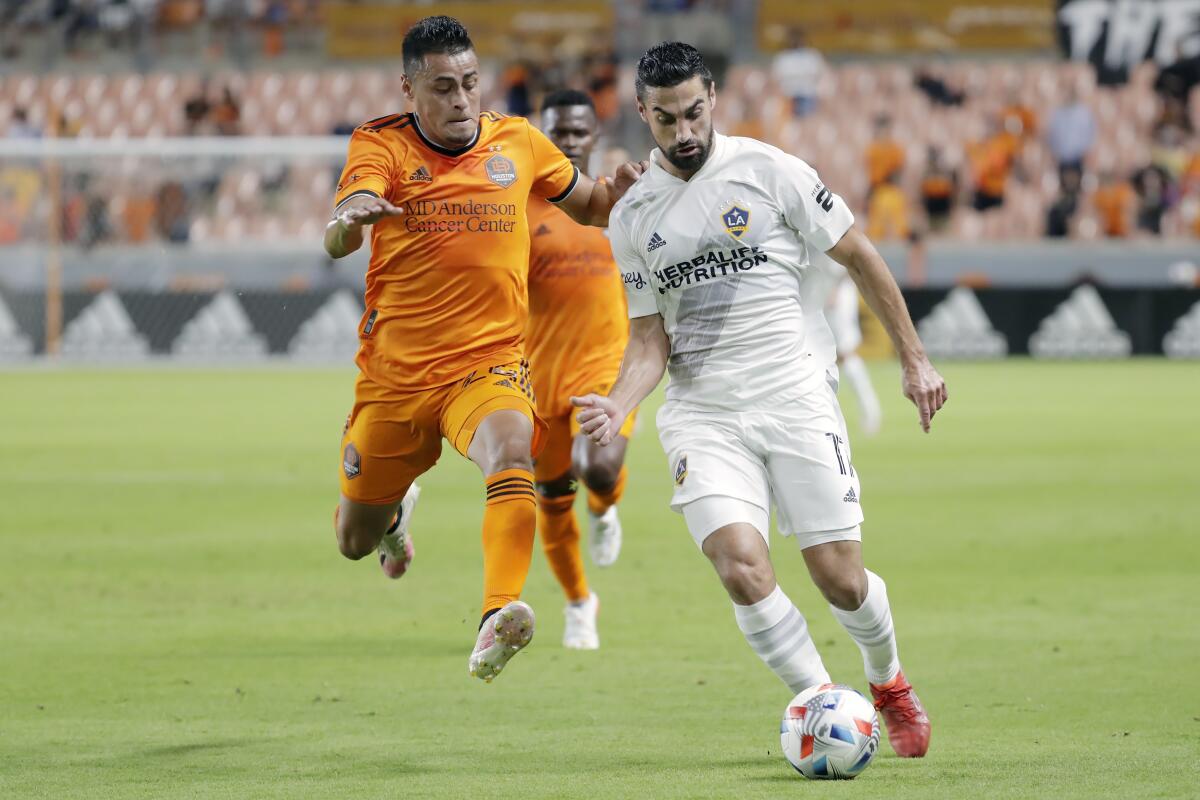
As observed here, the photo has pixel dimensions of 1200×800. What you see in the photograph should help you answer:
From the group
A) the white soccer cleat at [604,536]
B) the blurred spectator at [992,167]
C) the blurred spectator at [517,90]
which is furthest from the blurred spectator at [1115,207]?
the white soccer cleat at [604,536]

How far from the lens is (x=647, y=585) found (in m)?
10.0

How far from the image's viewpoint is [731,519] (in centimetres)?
561

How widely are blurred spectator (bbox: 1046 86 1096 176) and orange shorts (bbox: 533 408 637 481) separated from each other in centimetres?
2185

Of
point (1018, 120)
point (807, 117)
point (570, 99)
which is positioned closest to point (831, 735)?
point (570, 99)

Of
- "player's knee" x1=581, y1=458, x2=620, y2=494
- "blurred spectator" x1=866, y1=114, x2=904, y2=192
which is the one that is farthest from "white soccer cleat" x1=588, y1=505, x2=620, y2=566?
"blurred spectator" x1=866, y1=114, x2=904, y2=192

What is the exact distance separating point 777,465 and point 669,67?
130 cm

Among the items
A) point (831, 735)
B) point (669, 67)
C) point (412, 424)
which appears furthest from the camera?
point (412, 424)

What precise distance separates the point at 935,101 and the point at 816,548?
2631cm

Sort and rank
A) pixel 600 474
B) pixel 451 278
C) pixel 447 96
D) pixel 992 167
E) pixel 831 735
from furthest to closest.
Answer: pixel 992 167 < pixel 600 474 < pixel 451 278 < pixel 447 96 < pixel 831 735

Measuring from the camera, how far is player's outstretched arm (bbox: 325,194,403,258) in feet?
19.4

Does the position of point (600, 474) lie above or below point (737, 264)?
below

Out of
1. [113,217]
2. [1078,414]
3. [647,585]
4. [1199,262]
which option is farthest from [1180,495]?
[113,217]

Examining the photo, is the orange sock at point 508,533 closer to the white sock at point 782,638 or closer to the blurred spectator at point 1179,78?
the white sock at point 782,638

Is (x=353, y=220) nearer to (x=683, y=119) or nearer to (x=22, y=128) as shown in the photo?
Result: (x=683, y=119)
